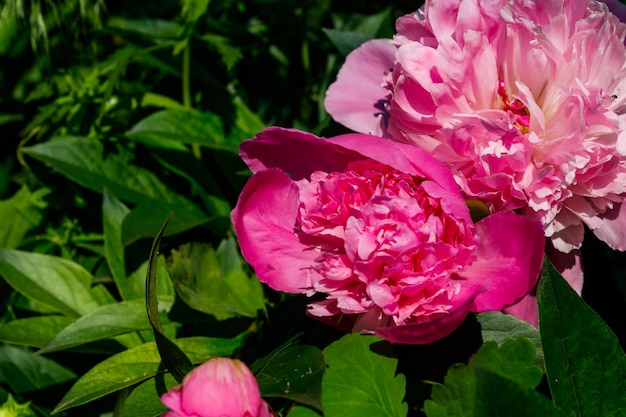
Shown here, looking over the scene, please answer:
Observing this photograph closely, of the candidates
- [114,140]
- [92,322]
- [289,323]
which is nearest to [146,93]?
[114,140]

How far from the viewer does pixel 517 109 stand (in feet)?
2.09

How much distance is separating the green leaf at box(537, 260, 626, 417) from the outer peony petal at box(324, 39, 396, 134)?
258 mm

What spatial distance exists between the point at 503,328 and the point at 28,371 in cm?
61

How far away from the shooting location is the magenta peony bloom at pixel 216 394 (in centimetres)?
47

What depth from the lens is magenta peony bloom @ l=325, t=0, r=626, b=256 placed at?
1.99 feet

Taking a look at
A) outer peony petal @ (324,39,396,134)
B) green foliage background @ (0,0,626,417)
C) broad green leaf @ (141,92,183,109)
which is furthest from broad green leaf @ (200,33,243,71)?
outer peony petal @ (324,39,396,134)

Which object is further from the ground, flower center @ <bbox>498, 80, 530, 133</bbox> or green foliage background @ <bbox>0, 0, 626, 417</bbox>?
flower center @ <bbox>498, 80, 530, 133</bbox>

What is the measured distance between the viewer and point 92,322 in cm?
81

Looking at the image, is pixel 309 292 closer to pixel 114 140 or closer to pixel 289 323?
pixel 289 323

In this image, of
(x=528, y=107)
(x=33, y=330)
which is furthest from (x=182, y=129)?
(x=528, y=107)

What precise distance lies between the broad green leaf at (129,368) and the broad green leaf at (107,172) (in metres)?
0.30

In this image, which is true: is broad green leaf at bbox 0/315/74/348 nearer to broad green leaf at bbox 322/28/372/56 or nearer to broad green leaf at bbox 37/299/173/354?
broad green leaf at bbox 37/299/173/354

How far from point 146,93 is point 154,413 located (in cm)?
70

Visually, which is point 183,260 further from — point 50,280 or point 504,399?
point 504,399
